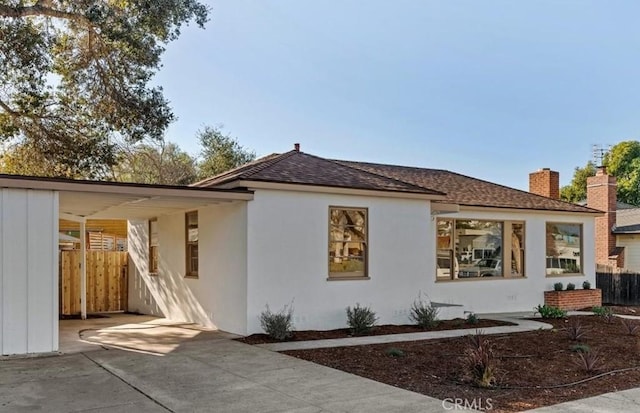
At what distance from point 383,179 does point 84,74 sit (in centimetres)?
912

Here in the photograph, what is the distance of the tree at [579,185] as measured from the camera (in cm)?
4791

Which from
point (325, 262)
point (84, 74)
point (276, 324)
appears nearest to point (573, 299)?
point (325, 262)

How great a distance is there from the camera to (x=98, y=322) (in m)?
12.7

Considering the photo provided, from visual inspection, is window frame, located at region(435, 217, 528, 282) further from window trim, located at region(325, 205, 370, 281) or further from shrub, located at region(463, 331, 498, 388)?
shrub, located at region(463, 331, 498, 388)

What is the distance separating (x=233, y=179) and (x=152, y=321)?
4672mm

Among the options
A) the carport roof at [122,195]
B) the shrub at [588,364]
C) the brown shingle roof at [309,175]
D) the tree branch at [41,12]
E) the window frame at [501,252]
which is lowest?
the shrub at [588,364]

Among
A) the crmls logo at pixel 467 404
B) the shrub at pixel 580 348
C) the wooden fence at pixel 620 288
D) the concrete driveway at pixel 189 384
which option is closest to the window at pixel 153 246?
the concrete driveway at pixel 189 384

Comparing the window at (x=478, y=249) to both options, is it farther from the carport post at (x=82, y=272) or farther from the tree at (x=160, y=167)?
the tree at (x=160, y=167)

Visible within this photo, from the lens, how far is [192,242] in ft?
40.3

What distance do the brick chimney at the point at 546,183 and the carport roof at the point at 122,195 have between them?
13.5 m

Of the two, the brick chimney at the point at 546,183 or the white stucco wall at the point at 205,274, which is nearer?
the white stucco wall at the point at 205,274

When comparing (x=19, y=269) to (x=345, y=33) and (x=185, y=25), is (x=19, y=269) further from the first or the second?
(x=345, y=33)

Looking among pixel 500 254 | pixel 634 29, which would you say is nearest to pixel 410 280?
pixel 500 254

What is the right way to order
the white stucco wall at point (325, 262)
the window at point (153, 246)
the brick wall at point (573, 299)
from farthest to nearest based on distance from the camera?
the brick wall at point (573, 299), the window at point (153, 246), the white stucco wall at point (325, 262)
